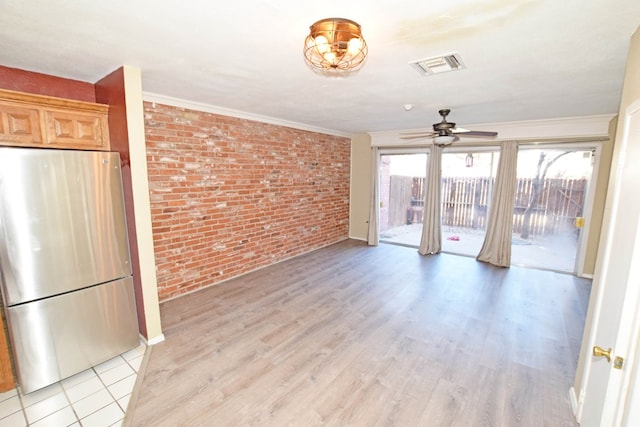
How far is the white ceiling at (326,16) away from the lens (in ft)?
4.56

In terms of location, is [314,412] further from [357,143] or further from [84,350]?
[357,143]

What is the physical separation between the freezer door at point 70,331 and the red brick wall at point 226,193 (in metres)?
0.93

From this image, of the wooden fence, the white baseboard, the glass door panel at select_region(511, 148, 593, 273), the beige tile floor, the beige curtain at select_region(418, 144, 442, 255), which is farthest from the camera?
the beige curtain at select_region(418, 144, 442, 255)

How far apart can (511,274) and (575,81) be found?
295 cm

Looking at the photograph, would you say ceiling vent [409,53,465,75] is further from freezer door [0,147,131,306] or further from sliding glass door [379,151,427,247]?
sliding glass door [379,151,427,247]

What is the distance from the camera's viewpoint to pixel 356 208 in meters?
6.33

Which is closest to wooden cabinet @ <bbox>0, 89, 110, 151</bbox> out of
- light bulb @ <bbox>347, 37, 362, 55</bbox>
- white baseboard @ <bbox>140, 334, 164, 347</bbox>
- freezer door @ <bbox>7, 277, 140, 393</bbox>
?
freezer door @ <bbox>7, 277, 140, 393</bbox>

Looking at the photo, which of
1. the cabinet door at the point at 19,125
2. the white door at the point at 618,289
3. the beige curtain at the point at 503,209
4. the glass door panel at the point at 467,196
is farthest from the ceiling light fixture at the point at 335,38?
the glass door panel at the point at 467,196

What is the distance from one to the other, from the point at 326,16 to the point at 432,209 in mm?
4507

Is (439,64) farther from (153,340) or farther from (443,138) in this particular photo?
(153,340)

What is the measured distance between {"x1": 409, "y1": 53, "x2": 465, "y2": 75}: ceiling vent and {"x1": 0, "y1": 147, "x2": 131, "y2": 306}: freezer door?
8.23 ft

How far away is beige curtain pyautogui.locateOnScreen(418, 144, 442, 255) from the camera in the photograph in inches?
205

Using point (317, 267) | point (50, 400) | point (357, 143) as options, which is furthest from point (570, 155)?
point (50, 400)

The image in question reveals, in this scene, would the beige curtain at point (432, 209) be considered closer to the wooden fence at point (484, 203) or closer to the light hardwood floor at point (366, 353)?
the wooden fence at point (484, 203)
